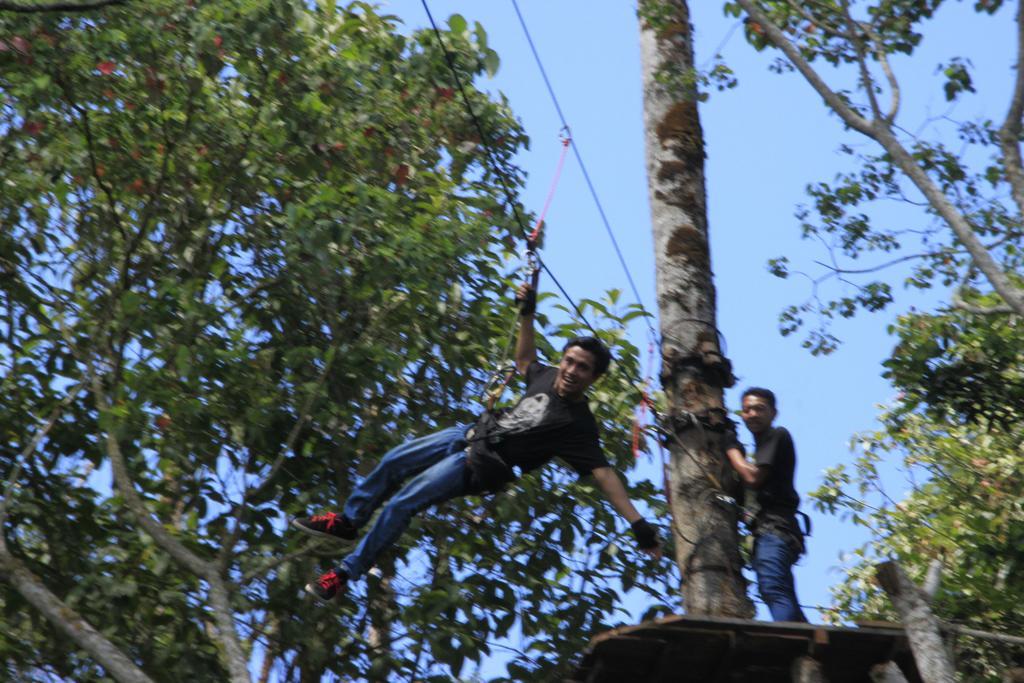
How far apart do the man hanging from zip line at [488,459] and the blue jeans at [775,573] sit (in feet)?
1.53

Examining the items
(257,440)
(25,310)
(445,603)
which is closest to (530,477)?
(445,603)

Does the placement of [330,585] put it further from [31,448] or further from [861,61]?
[861,61]

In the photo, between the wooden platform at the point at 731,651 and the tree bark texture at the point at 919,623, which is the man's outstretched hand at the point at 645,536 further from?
the tree bark texture at the point at 919,623

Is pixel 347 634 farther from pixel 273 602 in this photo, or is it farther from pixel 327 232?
pixel 327 232

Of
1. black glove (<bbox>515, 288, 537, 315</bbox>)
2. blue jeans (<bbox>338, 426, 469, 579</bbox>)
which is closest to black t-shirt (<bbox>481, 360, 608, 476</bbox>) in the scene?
blue jeans (<bbox>338, 426, 469, 579</bbox>)

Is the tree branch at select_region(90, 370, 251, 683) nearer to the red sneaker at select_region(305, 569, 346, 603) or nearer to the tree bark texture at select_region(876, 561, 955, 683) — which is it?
the red sneaker at select_region(305, 569, 346, 603)

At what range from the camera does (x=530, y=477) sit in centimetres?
759

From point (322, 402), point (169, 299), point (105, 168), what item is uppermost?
point (105, 168)

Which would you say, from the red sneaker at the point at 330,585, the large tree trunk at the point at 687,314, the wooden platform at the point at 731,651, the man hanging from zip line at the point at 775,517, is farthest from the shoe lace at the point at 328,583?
the man hanging from zip line at the point at 775,517

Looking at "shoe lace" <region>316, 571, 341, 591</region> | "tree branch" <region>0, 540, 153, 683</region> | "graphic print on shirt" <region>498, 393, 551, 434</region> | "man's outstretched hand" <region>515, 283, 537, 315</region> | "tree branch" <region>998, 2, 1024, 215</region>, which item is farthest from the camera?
"tree branch" <region>998, 2, 1024, 215</region>

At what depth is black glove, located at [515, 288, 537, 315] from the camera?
21.4ft

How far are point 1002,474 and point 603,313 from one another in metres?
4.65

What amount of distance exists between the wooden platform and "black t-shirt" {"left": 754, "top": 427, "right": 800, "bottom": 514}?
0.75 metres

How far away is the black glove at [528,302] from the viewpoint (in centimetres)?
652
